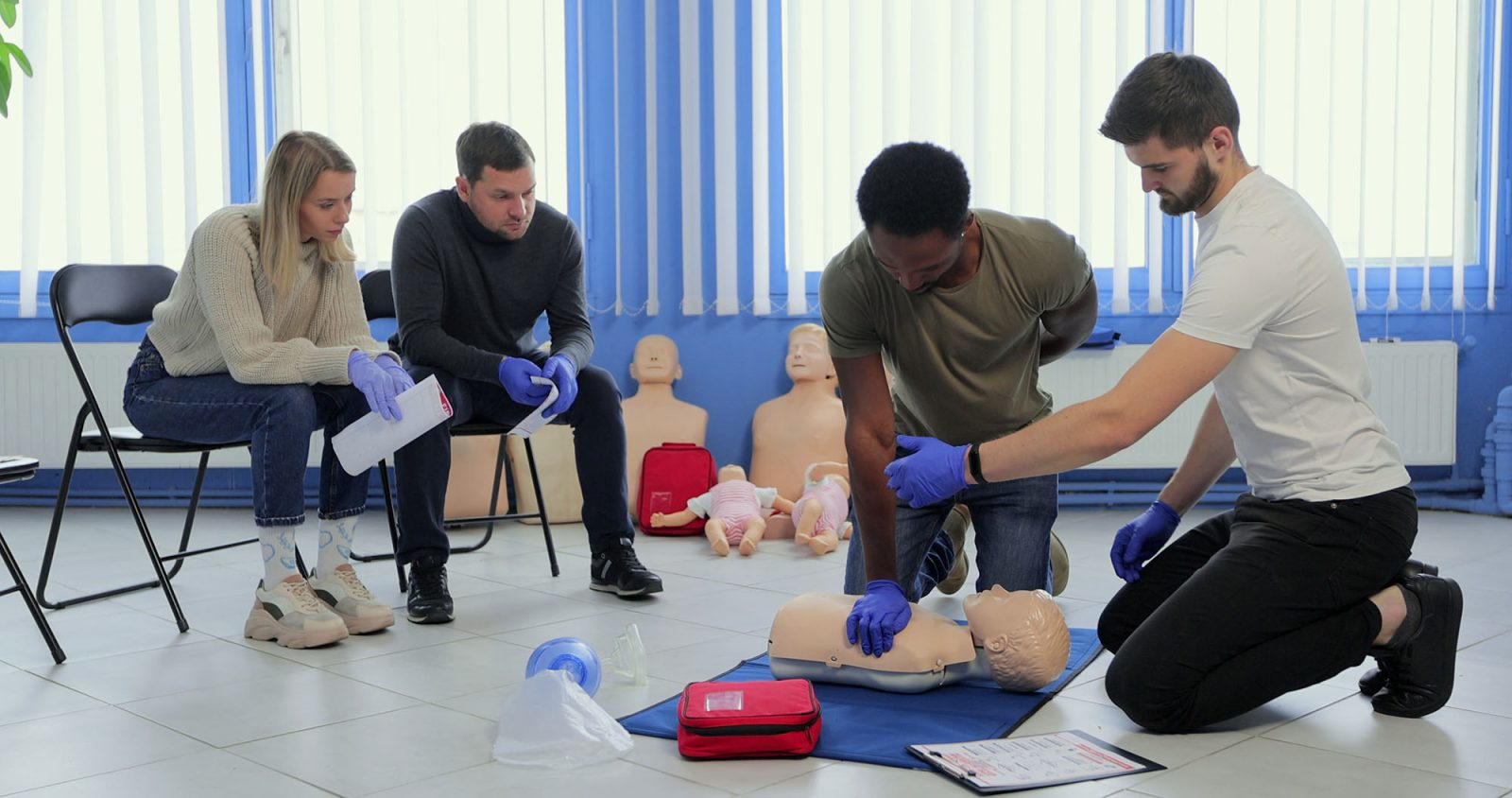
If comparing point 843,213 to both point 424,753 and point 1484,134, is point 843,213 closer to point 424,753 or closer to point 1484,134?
point 1484,134

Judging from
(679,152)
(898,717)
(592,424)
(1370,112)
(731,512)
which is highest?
(1370,112)

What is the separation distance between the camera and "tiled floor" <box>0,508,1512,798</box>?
1.63 meters

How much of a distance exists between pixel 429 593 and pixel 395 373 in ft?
1.51

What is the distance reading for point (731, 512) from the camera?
11.8 ft

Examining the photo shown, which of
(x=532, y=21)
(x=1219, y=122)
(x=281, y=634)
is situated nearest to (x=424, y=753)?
(x=281, y=634)

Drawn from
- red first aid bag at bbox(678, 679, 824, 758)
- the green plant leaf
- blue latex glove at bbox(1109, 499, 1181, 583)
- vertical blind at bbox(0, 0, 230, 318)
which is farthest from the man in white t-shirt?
vertical blind at bbox(0, 0, 230, 318)

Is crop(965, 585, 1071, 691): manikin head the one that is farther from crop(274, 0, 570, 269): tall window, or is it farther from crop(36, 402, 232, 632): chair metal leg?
crop(274, 0, 570, 269): tall window

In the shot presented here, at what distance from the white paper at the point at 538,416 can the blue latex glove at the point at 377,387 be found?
315 millimetres

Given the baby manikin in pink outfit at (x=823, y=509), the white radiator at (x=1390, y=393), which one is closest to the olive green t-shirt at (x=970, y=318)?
the baby manikin in pink outfit at (x=823, y=509)

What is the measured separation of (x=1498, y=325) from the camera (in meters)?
4.05

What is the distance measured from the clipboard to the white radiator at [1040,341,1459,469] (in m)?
2.41

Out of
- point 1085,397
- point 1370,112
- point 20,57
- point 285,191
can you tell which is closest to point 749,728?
point 285,191

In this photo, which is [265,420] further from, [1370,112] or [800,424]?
[1370,112]

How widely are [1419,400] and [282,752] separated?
140 inches
